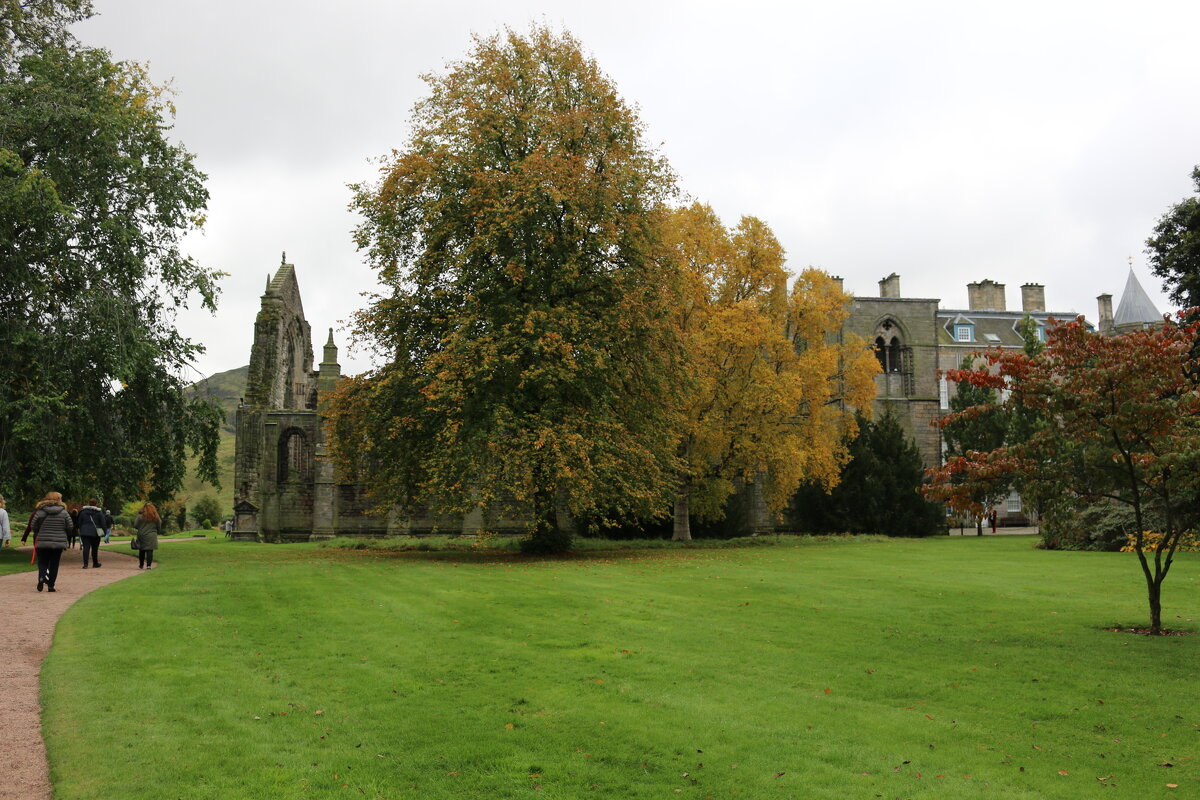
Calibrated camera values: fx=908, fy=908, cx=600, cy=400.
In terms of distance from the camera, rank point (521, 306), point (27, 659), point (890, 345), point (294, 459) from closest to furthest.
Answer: point (27, 659), point (521, 306), point (294, 459), point (890, 345)

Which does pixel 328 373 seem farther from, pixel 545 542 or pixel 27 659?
pixel 27 659

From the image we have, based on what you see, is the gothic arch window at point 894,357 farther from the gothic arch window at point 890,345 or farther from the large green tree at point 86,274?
the large green tree at point 86,274

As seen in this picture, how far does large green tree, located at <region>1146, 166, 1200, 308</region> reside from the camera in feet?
95.0

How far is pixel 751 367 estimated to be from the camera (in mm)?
32062

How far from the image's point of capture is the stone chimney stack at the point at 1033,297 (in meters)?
66.4

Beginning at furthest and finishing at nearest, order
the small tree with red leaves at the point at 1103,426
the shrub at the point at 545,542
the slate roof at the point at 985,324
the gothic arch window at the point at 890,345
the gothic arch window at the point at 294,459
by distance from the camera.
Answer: the slate roof at the point at 985,324, the gothic arch window at the point at 890,345, the gothic arch window at the point at 294,459, the shrub at the point at 545,542, the small tree with red leaves at the point at 1103,426

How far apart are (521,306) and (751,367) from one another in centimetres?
1044

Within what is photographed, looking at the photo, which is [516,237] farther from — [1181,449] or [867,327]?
[867,327]

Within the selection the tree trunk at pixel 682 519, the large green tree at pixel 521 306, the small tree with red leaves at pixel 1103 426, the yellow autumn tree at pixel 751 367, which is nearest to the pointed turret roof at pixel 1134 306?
the yellow autumn tree at pixel 751 367

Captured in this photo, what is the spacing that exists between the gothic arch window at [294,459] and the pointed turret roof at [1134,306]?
56.7m

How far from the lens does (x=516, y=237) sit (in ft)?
A: 83.0

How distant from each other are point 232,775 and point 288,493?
128ft

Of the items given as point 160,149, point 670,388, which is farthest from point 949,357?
point 160,149

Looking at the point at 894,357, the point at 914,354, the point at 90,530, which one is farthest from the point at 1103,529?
the point at 90,530
